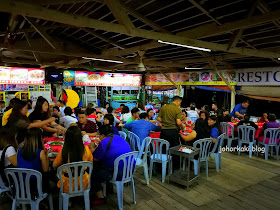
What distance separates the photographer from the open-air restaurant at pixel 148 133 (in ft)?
10.6

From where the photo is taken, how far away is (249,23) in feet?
13.9

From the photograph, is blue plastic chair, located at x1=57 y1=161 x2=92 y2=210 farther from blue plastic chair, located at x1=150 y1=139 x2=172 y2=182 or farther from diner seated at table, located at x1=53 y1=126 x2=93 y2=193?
blue plastic chair, located at x1=150 y1=139 x2=172 y2=182

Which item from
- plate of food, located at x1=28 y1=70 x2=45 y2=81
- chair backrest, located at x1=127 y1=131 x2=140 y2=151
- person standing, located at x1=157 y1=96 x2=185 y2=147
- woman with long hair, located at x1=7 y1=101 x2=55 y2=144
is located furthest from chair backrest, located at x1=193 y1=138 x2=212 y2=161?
plate of food, located at x1=28 y1=70 x2=45 y2=81

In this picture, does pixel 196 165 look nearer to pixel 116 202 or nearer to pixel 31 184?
pixel 116 202

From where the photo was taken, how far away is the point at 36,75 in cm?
1145

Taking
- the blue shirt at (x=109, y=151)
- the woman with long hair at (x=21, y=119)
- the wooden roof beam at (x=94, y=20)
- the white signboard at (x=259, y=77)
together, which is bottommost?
the blue shirt at (x=109, y=151)

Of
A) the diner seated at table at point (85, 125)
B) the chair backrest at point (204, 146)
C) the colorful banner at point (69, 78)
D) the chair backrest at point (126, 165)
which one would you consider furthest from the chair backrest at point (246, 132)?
the colorful banner at point (69, 78)

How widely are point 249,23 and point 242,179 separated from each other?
3.53 metres

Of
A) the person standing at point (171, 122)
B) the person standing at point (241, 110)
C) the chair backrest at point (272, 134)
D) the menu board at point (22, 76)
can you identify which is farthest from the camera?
the menu board at point (22, 76)

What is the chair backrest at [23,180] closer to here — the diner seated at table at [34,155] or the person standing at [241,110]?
the diner seated at table at [34,155]

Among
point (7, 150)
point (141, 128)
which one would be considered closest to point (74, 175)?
point (7, 150)

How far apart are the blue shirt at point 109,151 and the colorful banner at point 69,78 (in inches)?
380

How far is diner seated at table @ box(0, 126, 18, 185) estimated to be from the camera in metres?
3.24

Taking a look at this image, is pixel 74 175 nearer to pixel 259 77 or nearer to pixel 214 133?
pixel 214 133
